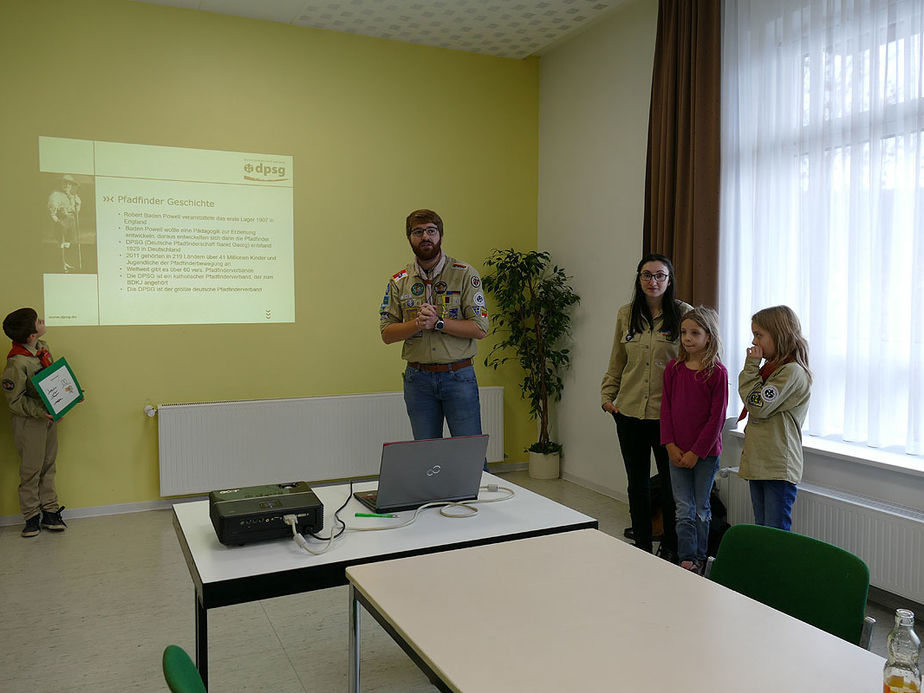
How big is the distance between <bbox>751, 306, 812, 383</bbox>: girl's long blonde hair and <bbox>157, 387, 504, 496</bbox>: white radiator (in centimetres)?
297

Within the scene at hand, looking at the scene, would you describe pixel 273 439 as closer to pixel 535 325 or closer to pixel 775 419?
pixel 535 325

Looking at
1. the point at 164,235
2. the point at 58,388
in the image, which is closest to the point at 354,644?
the point at 58,388

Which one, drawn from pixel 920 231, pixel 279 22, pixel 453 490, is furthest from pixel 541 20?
pixel 453 490

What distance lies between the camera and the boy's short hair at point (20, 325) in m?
4.22

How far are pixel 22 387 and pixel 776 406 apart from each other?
159 inches

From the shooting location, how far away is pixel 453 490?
2.33 metres

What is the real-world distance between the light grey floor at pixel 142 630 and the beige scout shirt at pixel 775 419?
781mm

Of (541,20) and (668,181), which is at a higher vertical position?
(541,20)

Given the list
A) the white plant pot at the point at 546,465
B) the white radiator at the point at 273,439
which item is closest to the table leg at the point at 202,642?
the white radiator at the point at 273,439

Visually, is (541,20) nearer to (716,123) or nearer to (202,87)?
(716,123)

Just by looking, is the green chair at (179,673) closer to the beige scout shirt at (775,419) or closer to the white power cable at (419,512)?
the white power cable at (419,512)

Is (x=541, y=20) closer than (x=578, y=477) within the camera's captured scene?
Yes

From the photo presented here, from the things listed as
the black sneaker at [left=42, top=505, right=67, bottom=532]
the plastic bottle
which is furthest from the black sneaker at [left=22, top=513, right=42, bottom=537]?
the plastic bottle

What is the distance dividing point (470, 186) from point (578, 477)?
2.43 m
